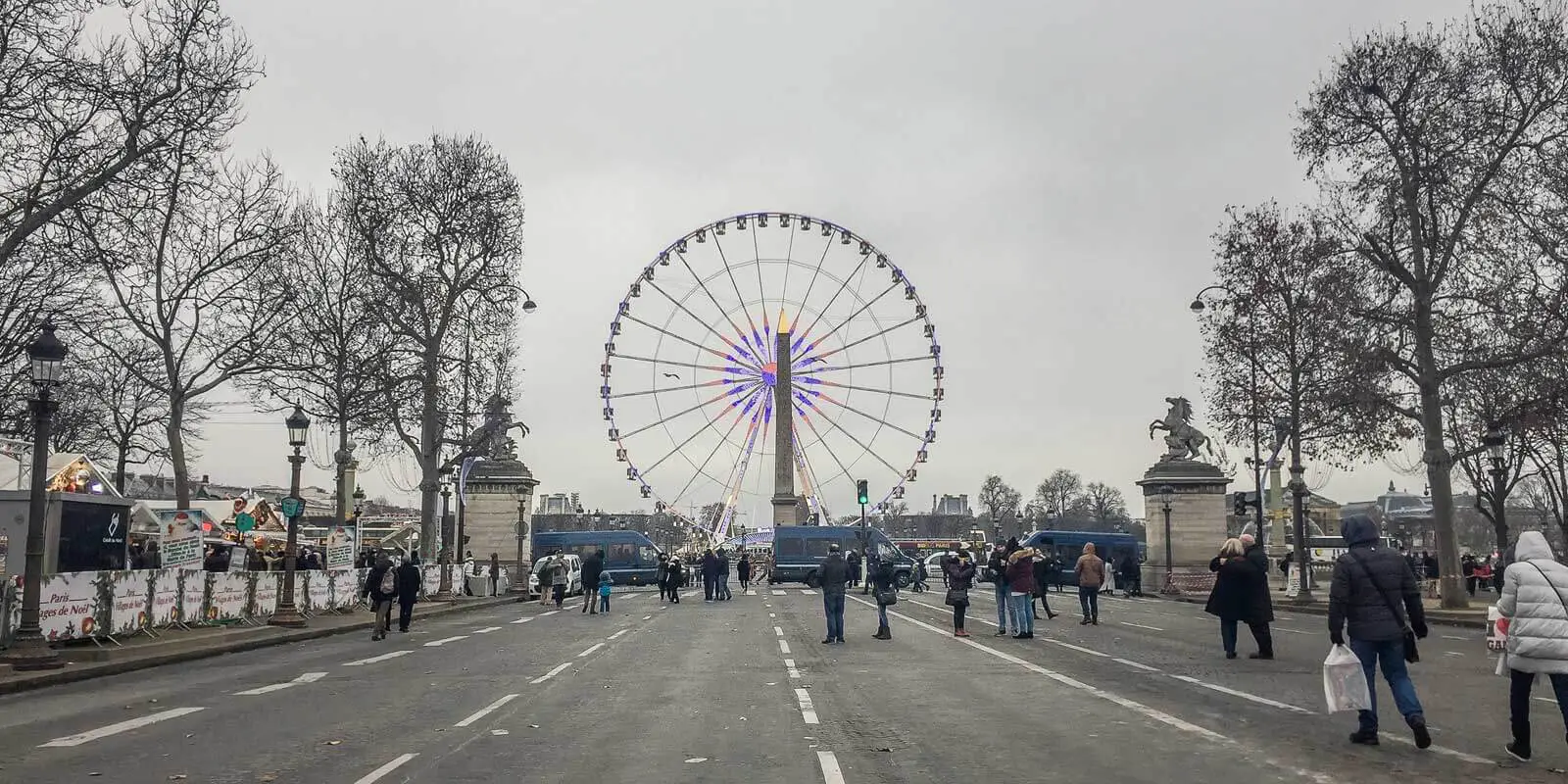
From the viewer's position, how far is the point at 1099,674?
15711mm

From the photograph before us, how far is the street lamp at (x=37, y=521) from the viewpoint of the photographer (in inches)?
674

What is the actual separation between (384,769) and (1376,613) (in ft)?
25.9

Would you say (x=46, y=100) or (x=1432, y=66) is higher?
(x=1432, y=66)

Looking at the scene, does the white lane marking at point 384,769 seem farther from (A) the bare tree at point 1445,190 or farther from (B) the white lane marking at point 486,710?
(A) the bare tree at point 1445,190

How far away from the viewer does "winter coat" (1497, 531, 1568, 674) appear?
877cm

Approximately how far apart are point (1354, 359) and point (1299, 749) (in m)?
24.1

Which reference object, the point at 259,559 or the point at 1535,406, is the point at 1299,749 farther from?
the point at 259,559

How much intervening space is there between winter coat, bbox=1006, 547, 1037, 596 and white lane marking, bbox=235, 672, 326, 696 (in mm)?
12095

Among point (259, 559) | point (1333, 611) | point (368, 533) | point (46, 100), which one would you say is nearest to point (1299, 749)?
point (1333, 611)

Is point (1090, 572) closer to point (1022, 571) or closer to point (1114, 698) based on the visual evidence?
point (1022, 571)

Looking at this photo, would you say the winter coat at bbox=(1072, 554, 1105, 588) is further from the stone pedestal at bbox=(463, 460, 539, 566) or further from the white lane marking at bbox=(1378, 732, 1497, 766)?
the stone pedestal at bbox=(463, 460, 539, 566)

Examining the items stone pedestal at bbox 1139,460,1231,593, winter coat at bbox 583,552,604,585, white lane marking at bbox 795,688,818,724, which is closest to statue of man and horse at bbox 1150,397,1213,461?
stone pedestal at bbox 1139,460,1231,593

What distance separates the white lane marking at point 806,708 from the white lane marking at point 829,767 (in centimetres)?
195

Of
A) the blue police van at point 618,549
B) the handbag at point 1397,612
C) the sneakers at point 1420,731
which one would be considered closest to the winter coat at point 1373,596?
the handbag at point 1397,612
